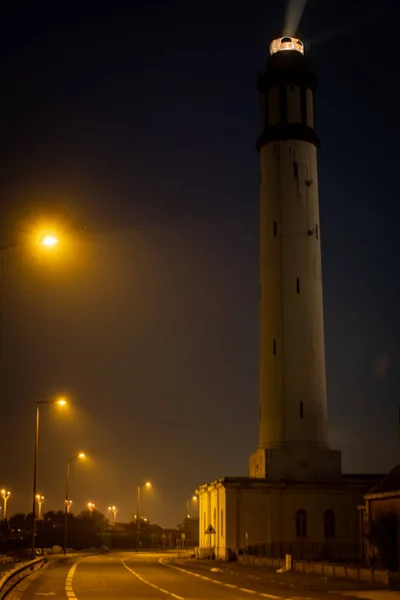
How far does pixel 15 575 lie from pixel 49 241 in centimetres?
2102

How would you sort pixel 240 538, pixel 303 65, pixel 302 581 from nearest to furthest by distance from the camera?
pixel 302 581 → pixel 240 538 → pixel 303 65

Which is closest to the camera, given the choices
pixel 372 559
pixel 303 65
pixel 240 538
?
pixel 372 559

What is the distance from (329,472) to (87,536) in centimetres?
5756

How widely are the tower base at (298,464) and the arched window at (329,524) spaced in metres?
2.44

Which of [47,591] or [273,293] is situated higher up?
[273,293]

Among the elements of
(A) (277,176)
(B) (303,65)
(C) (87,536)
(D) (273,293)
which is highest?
(B) (303,65)

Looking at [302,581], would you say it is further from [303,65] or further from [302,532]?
[303,65]

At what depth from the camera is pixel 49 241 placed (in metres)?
25.0

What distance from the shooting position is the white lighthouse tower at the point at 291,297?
64.5m

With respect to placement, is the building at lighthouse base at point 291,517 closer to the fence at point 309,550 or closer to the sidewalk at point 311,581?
the fence at point 309,550

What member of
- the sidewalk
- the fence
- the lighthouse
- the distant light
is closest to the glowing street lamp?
the distant light

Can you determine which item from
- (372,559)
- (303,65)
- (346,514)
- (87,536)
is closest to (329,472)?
(346,514)

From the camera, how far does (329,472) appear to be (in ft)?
212

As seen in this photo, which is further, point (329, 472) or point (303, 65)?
point (303, 65)
